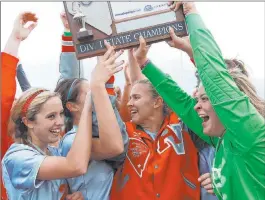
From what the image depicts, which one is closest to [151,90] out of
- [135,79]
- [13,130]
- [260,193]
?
[135,79]

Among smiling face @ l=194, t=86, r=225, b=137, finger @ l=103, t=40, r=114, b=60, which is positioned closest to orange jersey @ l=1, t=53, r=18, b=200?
finger @ l=103, t=40, r=114, b=60

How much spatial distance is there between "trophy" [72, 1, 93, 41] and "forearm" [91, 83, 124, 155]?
0.23 m

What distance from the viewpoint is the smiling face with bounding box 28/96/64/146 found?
2369 mm

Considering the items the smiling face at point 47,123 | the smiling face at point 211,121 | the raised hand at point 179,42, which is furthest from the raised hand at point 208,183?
the smiling face at point 47,123

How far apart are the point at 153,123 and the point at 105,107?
68 centimetres

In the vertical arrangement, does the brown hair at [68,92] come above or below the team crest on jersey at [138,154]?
above

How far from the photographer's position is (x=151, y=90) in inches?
115

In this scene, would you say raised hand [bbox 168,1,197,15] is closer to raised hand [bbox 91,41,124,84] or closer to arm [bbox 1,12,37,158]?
raised hand [bbox 91,41,124,84]

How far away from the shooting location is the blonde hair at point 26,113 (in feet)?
7.78

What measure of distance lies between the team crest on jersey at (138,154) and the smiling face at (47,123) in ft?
1.43

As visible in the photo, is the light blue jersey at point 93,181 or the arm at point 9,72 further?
the arm at point 9,72

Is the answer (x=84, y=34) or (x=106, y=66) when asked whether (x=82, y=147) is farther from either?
(x=84, y=34)

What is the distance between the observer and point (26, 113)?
2379 millimetres

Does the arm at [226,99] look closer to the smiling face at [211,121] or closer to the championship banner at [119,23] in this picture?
the smiling face at [211,121]
